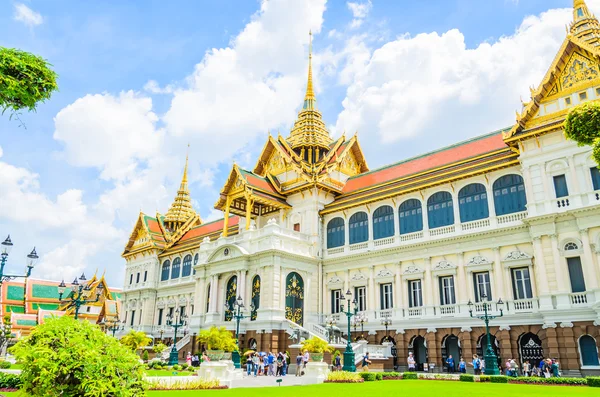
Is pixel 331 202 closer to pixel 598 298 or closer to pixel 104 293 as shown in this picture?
pixel 598 298

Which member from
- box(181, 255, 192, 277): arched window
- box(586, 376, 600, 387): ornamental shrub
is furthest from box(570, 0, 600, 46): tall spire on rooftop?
box(181, 255, 192, 277): arched window

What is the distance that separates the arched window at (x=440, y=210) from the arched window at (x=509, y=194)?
2.80 meters

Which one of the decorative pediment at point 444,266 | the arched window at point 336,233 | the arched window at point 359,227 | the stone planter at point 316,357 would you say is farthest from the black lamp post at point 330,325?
the stone planter at point 316,357

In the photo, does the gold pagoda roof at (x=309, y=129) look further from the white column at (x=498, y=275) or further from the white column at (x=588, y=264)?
the white column at (x=588, y=264)

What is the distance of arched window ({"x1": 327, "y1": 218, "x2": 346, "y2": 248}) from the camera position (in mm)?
33156

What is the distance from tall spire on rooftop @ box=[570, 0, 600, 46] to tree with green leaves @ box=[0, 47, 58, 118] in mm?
26713

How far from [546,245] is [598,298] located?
3385 millimetres

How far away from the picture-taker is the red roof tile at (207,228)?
46912 mm

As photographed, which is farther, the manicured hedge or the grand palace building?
the grand palace building

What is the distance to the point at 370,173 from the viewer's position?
36562 mm

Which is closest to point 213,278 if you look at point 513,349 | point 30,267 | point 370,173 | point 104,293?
point 370,173

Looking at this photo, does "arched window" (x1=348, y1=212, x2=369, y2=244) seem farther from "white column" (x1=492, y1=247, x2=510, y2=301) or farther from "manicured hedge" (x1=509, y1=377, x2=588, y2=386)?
"manicured hedge" (x1=509, y1=377, x2=588, y2=386)

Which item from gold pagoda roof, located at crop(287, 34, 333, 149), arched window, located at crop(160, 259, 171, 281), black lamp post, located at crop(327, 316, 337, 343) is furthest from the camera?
arched window, located at crop(160, 259, 171, 281)

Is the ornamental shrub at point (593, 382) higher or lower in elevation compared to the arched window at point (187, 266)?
lower
